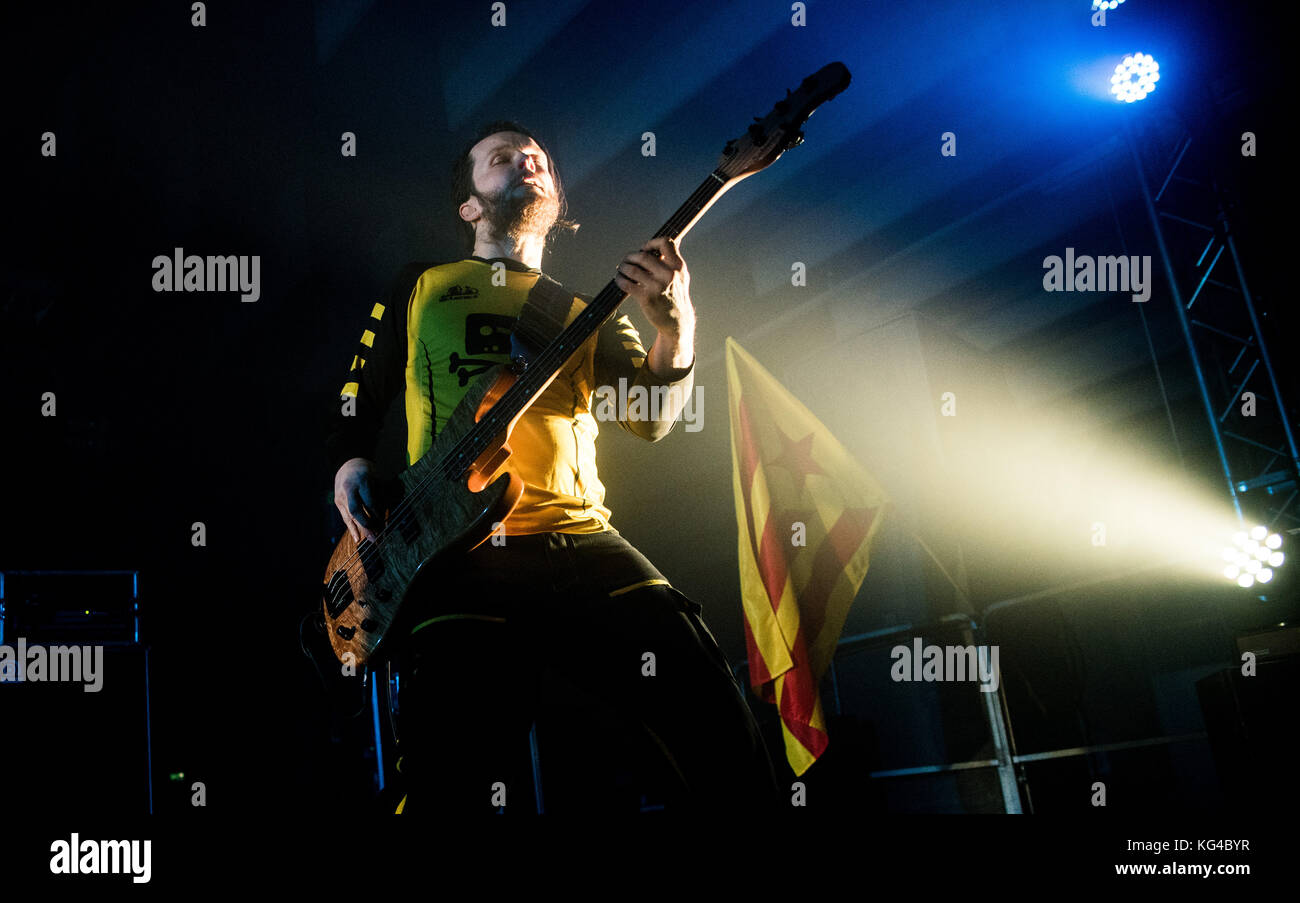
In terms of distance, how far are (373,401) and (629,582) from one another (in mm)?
829

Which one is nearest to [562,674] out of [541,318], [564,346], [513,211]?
[564,346]

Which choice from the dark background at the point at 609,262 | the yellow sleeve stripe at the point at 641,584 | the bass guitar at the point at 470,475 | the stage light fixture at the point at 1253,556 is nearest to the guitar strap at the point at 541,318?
the bass guitar at the point at 470,475

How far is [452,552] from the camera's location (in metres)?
1.95

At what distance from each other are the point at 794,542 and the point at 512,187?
3.11 metres

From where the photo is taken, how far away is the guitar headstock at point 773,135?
7.18 feet

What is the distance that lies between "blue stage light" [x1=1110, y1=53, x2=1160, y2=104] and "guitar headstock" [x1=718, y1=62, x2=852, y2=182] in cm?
301

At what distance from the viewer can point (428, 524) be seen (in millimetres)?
2027

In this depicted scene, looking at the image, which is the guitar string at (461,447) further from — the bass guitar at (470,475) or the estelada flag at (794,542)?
the estelada flag at (794,542)

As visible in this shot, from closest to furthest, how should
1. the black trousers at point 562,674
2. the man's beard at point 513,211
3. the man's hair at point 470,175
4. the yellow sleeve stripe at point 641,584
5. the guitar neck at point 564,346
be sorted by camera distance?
1. the black trousers at point 562,674
2. the yellow sleeve stripe at point 641,584
3. the guitar neck at point 564,346
4. the man's beard at point 513,211
5. the man's hair at point 470,175

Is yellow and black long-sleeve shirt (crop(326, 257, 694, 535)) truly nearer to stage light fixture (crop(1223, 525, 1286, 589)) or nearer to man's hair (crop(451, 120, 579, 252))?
man's hair (crop(451, 120, 579, 252))

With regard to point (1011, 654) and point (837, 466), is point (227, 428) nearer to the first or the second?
point (837, 466)

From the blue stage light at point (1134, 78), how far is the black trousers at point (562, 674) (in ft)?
12.7

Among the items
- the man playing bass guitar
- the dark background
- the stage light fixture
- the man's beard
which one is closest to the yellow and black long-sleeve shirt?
the man playing bass guitar
